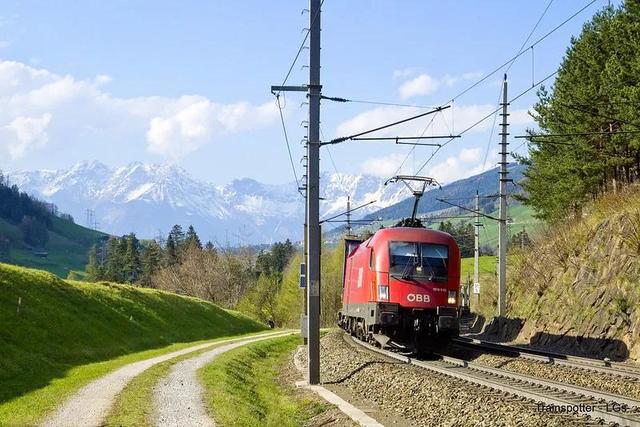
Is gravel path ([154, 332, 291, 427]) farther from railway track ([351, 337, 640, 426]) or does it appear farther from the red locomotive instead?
the red locomotive

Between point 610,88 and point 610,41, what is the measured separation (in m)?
6.38

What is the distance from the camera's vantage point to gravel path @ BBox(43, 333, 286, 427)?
13.6 meters

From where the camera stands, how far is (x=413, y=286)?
23266 millimetres

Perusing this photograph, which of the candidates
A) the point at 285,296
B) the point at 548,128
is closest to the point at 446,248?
the point at 548,128

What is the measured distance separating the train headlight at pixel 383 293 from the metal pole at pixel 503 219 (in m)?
13.1

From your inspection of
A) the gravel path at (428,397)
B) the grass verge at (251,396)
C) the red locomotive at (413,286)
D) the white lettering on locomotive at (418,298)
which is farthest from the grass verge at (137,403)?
the white lettering on locomotive at (418,298)

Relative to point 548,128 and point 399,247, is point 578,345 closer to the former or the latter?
point 399,247

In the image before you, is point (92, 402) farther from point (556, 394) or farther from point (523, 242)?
point (523, 242)

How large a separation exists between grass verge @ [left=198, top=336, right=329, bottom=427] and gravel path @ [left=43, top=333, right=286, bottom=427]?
2091 mm

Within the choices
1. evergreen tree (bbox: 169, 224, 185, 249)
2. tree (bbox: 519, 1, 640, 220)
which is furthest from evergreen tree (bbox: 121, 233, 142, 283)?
tree (bbox: 519, 1, 640, 220)

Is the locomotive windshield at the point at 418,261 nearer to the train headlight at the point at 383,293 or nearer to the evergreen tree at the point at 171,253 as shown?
the train headlight at the point at 383,293

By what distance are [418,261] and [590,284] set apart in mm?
7630

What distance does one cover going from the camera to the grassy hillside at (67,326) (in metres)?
22.4

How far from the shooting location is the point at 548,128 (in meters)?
47.1
